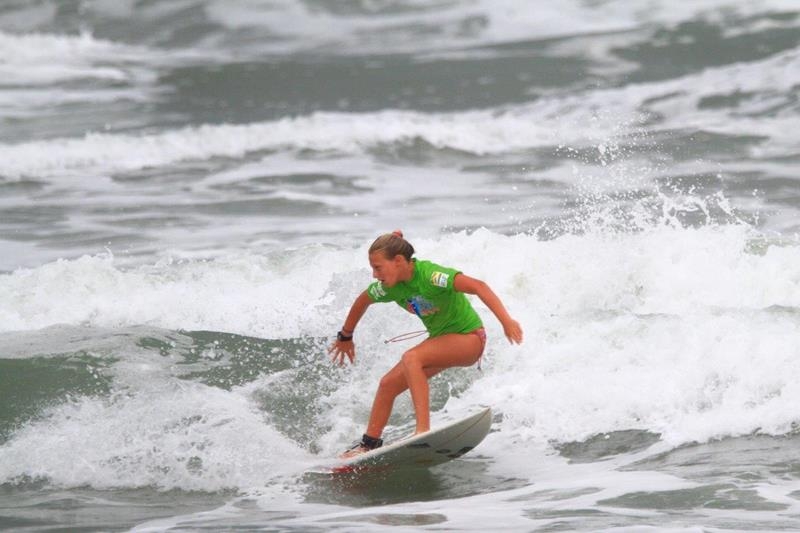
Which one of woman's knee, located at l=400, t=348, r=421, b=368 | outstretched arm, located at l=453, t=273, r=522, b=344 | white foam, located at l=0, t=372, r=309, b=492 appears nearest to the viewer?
outstretched arm, located at l=453, t=273, r=522, b=344

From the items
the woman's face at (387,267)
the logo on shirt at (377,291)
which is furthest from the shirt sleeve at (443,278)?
the logo on shirt at (377,291)

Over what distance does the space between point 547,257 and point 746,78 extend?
535 inches

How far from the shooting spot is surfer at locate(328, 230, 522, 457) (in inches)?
315

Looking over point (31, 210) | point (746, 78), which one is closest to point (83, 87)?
point (31, 210)

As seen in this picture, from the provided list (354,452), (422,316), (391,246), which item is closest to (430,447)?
(354,452)

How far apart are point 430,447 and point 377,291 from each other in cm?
102

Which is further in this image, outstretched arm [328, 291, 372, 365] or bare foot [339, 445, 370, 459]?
outstretched arm [328, 291, 372, 365]

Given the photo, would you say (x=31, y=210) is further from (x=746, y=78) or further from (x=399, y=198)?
(x=746, y=78)

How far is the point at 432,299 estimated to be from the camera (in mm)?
8234

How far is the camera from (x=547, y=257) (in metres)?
12.0

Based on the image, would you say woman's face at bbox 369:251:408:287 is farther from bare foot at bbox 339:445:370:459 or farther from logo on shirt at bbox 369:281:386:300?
bare foot at bbox 339:445:370:459

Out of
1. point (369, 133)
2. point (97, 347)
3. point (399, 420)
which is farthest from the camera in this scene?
point (369, 133)

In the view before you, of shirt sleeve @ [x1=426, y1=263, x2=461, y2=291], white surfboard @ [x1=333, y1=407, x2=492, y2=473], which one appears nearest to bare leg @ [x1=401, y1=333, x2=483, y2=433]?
white surfboard @ [x1=333, y1=407, x2=492, y2=473]

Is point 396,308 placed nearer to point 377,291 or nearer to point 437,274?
point 377,291
